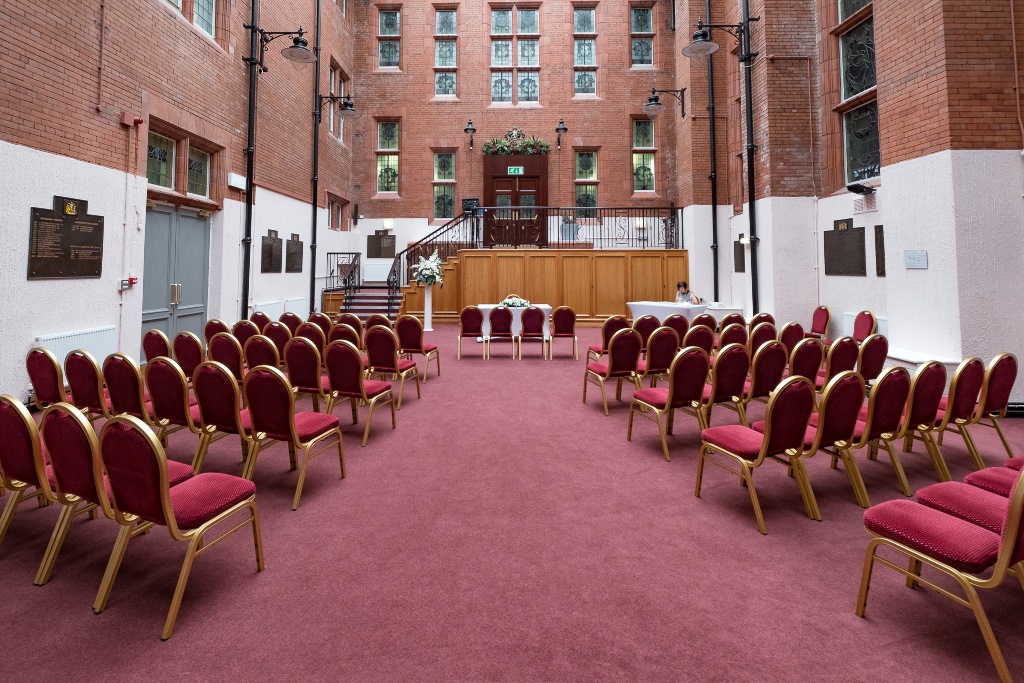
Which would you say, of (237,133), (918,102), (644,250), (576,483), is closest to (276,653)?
(576,483)

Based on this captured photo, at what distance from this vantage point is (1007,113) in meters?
5.13

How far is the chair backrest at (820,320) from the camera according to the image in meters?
8.55

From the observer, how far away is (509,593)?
2156 millimetres

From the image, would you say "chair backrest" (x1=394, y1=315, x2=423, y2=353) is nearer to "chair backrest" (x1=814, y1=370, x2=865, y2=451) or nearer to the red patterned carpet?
the red patterned carpet

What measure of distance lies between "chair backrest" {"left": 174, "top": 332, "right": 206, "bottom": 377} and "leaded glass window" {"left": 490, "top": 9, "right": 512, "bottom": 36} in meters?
15.3

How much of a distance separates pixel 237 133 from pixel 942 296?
11.2m

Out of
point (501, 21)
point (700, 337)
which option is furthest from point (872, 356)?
point (501, 21)

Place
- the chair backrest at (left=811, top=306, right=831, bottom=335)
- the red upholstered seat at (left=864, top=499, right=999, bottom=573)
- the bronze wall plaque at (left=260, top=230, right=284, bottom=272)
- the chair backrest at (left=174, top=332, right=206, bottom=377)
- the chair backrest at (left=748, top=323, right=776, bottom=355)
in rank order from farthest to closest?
the bronze wall plaque at (left=260, top=230, right=284, bottom=272)
the chair backrest at (left=811, top=306, right=831, bottom=335)
the chair backrest at (left=748, top=323, right=776, bottom=355)
the chair backrest at (left=174, top=332, right=206, bottom=377)
the red upholstered seat at (left=864, top=499, right=999, bottom=573)

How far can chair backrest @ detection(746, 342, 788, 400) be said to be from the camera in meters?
4.27

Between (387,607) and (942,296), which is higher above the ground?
(942,296)

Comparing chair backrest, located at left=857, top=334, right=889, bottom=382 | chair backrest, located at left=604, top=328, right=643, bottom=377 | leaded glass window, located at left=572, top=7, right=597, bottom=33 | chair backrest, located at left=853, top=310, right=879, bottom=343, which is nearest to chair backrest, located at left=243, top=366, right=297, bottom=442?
chair backrest, located at left=604, top=328, right=643, bottom=377

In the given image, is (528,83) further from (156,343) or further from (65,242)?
(156,343)

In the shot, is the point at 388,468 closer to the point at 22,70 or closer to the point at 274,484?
the point at 274,484

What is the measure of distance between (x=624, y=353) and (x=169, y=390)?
4159mm
